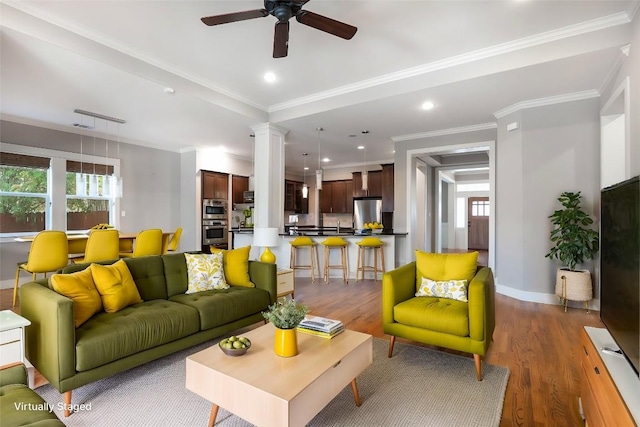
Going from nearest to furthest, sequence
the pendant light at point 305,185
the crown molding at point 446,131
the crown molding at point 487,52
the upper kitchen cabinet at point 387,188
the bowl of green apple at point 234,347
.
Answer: the bowl of green apple at point 234,347 → the crown molding at point 487,52 → the crown molding at point 446,131 → the pendant light at point 305,185 → the upper kitchen cabinet at point 387,188

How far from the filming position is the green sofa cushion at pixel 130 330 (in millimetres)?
2027

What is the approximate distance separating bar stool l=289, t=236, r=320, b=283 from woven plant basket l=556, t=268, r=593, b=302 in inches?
142

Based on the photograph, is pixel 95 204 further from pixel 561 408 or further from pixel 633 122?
pixel 633 122

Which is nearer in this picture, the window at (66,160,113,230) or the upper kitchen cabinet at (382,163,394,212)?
the window at (66,160,113,230)

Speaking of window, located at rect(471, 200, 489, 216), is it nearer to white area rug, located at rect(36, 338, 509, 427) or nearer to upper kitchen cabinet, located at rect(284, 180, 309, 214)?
upper kitchen cabinet, located at rect(284, 180, 309, 214)

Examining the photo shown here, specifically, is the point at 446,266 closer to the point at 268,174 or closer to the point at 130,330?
the point at 130,330

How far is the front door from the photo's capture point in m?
11.3

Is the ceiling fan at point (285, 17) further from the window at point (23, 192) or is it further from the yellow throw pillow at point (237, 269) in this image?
the window at point (23, 192)

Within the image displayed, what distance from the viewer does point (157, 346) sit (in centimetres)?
239

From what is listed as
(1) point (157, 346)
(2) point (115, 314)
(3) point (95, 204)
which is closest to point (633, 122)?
(1) point (157, 346)

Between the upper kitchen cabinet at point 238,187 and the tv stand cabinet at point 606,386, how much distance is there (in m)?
7.55

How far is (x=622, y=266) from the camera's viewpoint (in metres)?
1.54

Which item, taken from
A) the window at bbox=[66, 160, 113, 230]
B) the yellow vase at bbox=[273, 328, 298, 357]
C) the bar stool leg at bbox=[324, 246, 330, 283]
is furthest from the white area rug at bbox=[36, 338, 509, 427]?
the window at bbox=[66, 160, 113, 230]

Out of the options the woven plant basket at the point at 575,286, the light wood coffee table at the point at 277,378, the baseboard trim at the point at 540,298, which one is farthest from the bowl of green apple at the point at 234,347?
the baseboard trim at the point at 540,298
